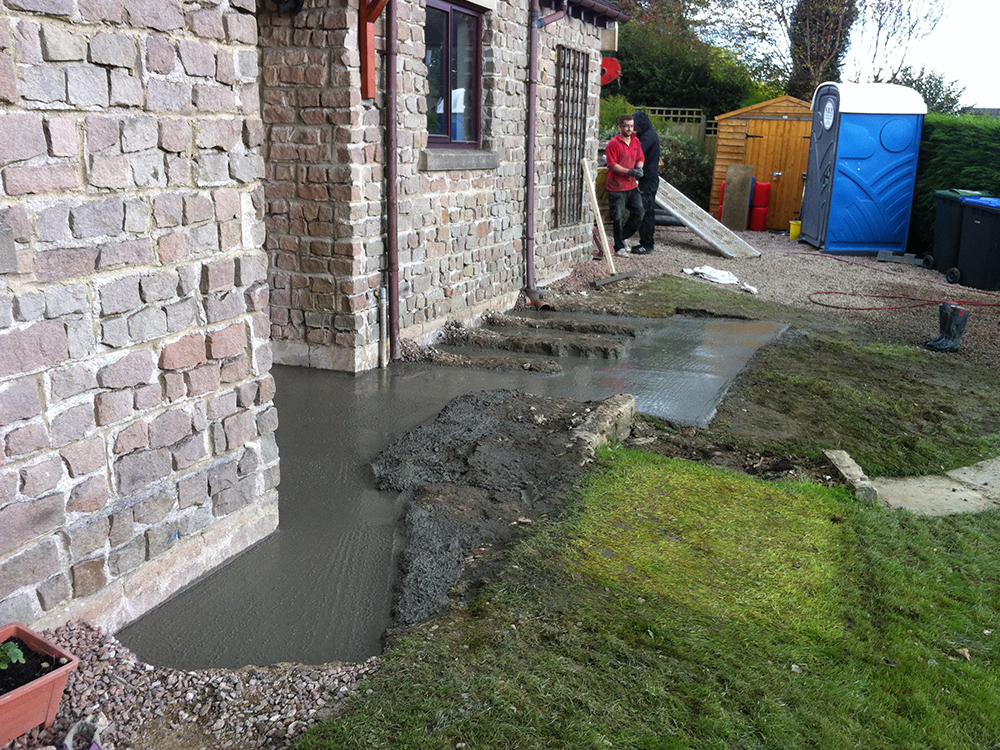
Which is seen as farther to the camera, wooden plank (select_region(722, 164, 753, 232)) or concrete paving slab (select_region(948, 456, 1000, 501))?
wooden plank (select_region(722, 164, 753, 232))

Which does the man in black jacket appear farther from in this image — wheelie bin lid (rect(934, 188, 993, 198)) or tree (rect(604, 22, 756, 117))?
tree (rect(604, 22, 756, 117))

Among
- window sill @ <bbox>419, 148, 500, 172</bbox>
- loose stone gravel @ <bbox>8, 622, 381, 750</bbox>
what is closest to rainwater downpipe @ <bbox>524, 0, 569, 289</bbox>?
window sill @ <bbox>419, 148, 500, 172</bbox>

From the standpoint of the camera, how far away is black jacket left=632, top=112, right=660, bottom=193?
13867 mm

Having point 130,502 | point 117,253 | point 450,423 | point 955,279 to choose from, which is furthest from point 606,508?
point 955,279

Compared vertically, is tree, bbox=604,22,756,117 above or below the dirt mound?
above

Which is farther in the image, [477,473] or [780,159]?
[780,159]

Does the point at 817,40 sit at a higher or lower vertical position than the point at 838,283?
higher

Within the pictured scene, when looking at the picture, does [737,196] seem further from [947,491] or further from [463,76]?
[947,491]

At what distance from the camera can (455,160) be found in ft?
25.9

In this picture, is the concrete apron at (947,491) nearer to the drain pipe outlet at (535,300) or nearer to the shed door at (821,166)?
the drain pipe outlet at (535,300)

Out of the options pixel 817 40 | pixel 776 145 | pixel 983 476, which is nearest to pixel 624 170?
pixel 776 145

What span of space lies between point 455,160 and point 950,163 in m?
10.1

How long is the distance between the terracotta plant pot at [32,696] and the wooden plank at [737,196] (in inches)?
682

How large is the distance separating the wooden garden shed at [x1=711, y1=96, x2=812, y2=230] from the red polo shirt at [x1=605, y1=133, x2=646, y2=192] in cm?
690
